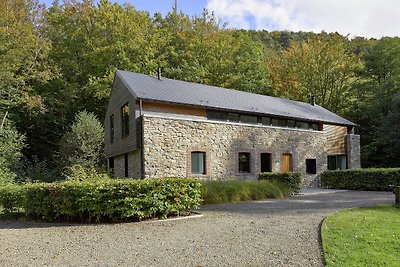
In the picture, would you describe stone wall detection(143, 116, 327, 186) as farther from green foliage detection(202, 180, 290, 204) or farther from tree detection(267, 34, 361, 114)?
tree detection(267, 34, 361, 114)

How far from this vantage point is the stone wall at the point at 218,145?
16734 millimetres

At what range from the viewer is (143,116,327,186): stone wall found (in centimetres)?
1673

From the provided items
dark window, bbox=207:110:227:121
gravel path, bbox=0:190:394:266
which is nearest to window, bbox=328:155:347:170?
dark window, bbox=207:110:227:121

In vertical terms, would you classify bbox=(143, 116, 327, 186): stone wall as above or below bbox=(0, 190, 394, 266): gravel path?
above

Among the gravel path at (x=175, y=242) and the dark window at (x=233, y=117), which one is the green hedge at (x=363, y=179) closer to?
the dark window at (x=233, y=117)

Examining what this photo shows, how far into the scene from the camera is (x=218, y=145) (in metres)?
18.9

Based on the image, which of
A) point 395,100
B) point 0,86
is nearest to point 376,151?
point 395,100

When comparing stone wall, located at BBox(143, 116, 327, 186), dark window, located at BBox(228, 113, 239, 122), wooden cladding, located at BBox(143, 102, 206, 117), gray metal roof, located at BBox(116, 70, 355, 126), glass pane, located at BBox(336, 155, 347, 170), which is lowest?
glass pane, located at BBox(336, 155, 347, 170)

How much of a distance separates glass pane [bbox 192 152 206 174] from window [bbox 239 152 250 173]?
2.60 m

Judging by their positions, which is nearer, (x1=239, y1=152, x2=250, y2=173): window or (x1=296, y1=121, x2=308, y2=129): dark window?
(x1=239, y1=152, x2=250, y2=173): window

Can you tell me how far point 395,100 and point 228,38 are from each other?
1547 centimetres

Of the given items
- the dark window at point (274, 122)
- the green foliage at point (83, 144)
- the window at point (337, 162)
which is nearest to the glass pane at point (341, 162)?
the window at point (337, 162)

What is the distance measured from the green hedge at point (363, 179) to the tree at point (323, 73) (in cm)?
1607

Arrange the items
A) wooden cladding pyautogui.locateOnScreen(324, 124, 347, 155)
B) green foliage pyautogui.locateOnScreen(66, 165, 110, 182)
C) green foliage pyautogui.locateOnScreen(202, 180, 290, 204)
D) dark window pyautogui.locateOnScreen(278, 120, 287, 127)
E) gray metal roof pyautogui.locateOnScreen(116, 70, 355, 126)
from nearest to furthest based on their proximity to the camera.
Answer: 1. green foliage pyautogui.locateOnScreen(66, 165, 110, 182)
2. green foliage pyautogui.locateOnScreen(202, 180, 290, 204)
3. gray metal roof pyautogui.locateOnScreen(116, 70, 355, 126)
4. dark window pyautogui.locateOnScreen(278, 120, 287, 127)
5. wooden cladding pyautogui.locateOnScreen(324, 124, 347, 155)
